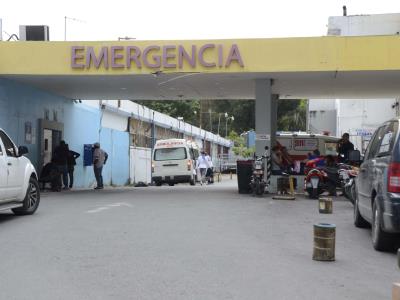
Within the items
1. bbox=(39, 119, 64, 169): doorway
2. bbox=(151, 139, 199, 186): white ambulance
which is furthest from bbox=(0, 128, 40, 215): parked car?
bbox=(151, 139, 199, 186): white ambulance

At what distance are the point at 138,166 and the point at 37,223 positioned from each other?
75.5 feet

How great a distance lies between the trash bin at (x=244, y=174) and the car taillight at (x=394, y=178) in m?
9.98

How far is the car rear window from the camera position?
89.6 feet

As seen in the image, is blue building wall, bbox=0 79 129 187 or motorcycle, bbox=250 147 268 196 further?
blue building wall, bbox=0 79 129 187

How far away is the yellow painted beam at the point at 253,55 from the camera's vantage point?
16172mm

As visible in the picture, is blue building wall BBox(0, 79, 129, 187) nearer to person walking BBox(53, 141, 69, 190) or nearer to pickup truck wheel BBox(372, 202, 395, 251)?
person walking BBox(53, 141, 69, 190)

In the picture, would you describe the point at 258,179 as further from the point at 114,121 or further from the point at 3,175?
the point at 114,121

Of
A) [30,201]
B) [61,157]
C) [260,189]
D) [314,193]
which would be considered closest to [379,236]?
[30,201]

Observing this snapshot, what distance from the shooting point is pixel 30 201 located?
11820 millimetres

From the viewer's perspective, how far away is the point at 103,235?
9.13 metres

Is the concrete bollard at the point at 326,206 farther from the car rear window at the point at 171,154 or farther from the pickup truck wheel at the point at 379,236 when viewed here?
the car rear window at the point at 171,154

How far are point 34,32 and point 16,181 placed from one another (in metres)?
9.88

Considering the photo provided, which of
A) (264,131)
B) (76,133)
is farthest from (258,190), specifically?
(76,133)

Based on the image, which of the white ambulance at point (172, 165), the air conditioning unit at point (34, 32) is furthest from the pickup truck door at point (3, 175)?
the white ambulance at point (172, 165)
